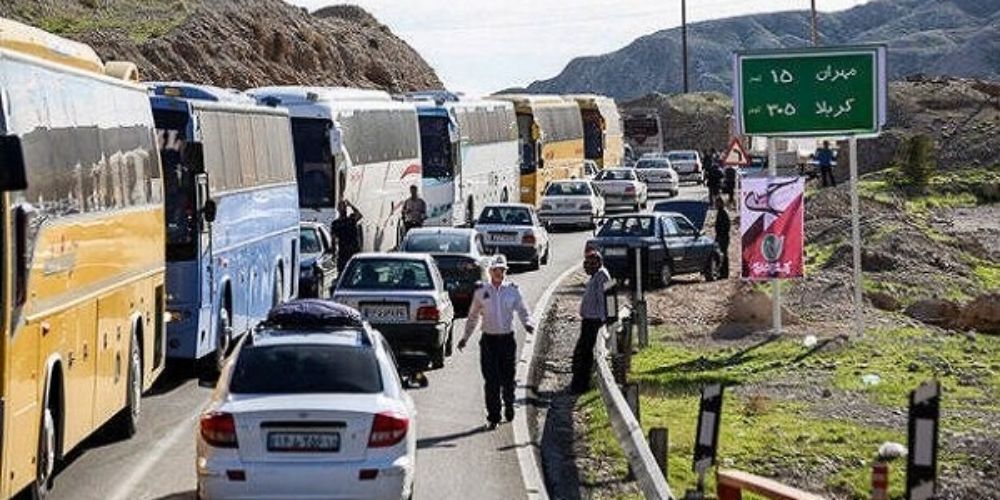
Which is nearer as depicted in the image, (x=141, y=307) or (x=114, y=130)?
(x=114, y=130)

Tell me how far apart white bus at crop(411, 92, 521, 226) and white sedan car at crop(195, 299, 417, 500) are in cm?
3375

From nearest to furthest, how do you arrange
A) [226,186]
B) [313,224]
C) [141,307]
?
[141,307] → [226,186] → [313,224]

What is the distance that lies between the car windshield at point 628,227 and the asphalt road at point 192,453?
13802 millimetres

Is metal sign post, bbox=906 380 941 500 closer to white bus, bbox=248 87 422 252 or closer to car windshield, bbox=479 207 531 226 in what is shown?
white bus, bbox=248 87 422 252

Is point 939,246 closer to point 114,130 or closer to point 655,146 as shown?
point 114,130

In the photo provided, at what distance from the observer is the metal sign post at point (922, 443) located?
37.1ft

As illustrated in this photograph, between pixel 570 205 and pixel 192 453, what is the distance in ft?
126

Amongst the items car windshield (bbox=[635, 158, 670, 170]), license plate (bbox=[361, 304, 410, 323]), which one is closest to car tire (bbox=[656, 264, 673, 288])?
license plate (bbox=[361, 304, 410, 323])

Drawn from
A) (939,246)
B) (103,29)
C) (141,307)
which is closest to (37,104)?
(141,307)

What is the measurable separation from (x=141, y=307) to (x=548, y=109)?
5011 cm

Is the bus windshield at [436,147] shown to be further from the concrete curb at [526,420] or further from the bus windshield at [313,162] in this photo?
the concrete curb at [526,420]

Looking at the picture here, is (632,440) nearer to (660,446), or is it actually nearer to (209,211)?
(660,446)

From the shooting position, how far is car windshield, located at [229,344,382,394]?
13.7 metres

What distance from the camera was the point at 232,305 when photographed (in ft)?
81.6
